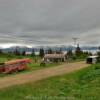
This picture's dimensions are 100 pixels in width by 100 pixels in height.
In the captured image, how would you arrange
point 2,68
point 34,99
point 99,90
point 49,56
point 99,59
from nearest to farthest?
1. point 34,99
2. point 99,90
3. point 2,68
4. point 99,59
5. point 49,56

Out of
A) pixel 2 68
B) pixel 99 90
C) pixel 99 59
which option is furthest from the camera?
pixel 99 59

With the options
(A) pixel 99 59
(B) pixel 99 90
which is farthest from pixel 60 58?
(B) pixel 99 90

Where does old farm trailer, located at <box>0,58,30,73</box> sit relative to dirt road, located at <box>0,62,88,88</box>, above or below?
above

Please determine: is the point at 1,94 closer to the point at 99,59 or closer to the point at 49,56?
the point at 99,59

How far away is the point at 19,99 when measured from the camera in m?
16.3

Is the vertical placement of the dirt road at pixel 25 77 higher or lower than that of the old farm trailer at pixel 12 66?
lower

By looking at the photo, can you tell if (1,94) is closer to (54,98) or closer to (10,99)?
(10,99)

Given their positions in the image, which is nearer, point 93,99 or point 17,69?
point 93,99

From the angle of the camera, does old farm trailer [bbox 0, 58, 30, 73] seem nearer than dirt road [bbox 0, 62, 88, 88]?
No

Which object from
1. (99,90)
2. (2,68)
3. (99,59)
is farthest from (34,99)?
(99,59)

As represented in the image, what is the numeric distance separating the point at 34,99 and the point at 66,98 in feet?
6.14

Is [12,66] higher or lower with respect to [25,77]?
higher

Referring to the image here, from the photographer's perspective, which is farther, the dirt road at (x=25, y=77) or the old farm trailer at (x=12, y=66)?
the old farm trailer at (x=12, y=66)

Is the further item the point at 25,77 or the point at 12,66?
the point at 12,66
